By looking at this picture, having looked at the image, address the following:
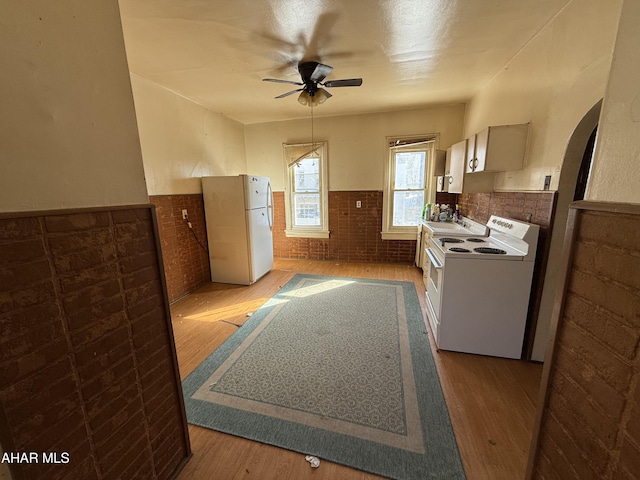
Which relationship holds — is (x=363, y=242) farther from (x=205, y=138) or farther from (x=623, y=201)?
(x=623, y=201)

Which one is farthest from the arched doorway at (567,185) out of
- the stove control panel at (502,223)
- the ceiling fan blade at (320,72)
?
the ceiling fan blade at (320,72)

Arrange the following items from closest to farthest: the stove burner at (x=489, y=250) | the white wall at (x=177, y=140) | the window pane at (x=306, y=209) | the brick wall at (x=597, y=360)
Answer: the brick wall at (x=597, y=360), the stove burner at (x=489, y=250), the white wall at (x=177, y=140), the window pane at (x=306, y=209)

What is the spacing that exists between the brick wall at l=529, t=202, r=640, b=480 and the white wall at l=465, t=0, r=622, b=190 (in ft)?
4.44

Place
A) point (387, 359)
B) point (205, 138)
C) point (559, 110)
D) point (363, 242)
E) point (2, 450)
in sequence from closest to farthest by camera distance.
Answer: point (2, 450)
point (559, 110)
point (387, 359)
point (205, 138)
point (363, 242)

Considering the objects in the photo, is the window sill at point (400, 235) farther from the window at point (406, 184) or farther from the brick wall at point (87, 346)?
the brick wall at point (87, 346)

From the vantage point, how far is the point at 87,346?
916 mm

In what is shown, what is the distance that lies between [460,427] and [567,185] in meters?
1.82

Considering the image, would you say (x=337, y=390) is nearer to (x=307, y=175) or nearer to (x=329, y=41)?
(x=329, y=41)

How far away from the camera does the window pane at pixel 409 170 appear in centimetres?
432

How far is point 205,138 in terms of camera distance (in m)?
3.83

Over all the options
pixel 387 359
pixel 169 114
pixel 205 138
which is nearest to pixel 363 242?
pixel 387 359

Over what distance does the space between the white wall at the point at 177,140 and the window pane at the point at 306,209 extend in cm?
138

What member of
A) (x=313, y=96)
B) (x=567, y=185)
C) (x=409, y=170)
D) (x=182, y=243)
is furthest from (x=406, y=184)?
(x=182, y=243)

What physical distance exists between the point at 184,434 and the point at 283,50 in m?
2.94
